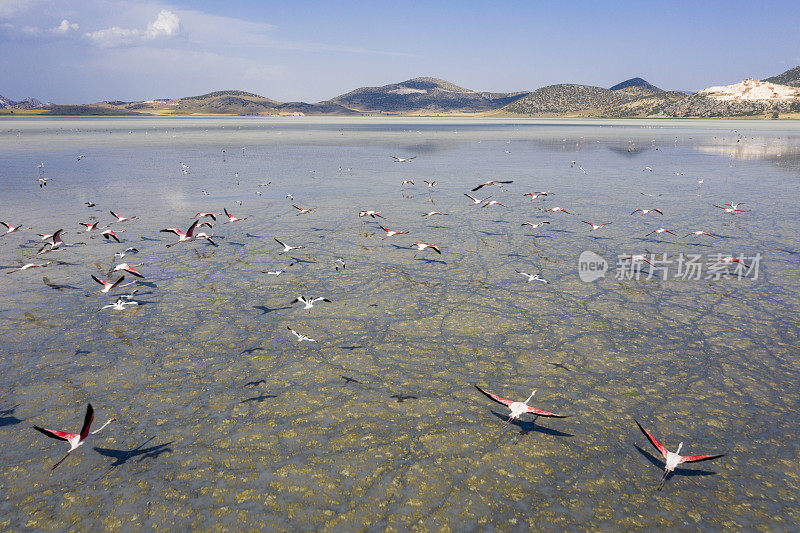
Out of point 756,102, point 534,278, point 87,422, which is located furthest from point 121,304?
point 756,102

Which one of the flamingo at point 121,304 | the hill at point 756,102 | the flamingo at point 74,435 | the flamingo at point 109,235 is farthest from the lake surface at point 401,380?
the hill at point 756,102

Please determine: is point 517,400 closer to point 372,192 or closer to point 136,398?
point 136,398

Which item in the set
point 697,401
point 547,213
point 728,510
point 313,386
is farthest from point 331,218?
point 728,510

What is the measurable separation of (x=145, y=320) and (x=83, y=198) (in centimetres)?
2277

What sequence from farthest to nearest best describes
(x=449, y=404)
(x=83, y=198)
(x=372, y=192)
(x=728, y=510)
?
(x=372, y=192)
(x=83, y=198)
(x=449, y=404)
(x=728, y=510)

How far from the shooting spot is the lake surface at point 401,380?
687 cm

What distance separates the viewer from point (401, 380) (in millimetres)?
9969

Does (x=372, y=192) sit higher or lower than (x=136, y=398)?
higher

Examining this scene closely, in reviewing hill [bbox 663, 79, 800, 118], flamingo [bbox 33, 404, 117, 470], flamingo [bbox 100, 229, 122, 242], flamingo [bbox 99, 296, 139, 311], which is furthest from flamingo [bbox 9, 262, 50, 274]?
hill [bbox 663, 79, 800, 118]

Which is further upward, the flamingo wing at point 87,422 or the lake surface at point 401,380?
the flamingo wing at point 87,422

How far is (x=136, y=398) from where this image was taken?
9.26 m

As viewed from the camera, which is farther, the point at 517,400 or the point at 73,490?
the point at 517,400

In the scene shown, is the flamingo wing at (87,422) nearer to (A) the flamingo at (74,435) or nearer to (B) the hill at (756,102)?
(A) the flamingo at (74,435)

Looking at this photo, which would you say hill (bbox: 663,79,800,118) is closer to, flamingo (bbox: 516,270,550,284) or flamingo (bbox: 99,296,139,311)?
flamingo (bbox: 516,270,550,284)
